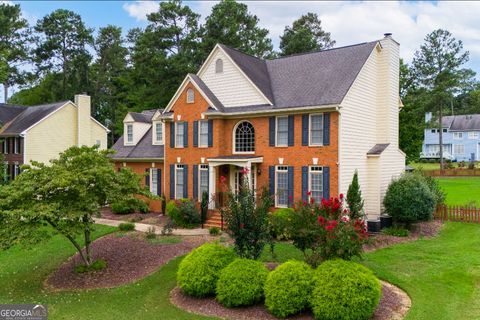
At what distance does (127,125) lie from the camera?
88.1 ft

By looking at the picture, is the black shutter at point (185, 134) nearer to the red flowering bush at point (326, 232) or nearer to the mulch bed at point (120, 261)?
the mulch bed at point (120, 261)

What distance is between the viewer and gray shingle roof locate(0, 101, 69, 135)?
1259 inches

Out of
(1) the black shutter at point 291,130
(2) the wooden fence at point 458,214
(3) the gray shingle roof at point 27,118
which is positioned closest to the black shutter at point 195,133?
(1) the black shutter at point 291,130

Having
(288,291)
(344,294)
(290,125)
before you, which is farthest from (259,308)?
(290,125)

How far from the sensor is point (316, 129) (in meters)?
17.6

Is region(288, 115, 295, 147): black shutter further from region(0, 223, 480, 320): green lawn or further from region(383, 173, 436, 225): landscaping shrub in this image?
region(0, 223, 480, 320): green lawn

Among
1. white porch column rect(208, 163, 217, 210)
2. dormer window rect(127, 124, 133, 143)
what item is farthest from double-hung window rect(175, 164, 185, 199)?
dormer window rect(127, 124, 133, 143)

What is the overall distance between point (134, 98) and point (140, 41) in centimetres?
654

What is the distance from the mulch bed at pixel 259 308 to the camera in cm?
863

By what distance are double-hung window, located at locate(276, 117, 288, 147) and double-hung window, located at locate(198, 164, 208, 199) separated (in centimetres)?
447

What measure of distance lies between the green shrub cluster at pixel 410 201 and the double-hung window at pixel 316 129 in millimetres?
4266

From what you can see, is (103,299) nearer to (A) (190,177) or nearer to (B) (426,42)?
(A) (190,177)

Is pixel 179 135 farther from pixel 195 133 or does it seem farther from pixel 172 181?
pixel 172 181

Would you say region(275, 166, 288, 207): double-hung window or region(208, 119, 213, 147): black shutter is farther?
region(208, 119, 213, 147): black shutter
